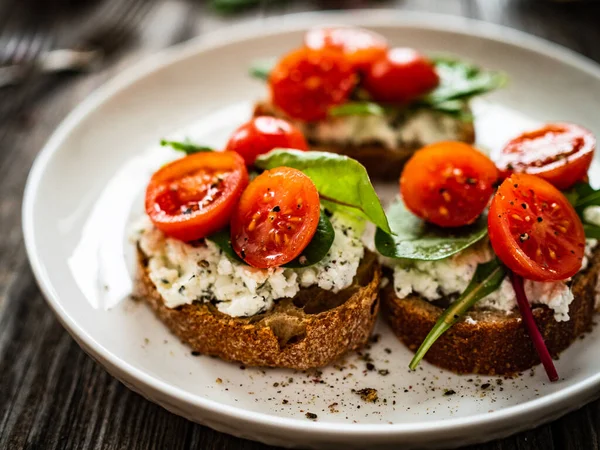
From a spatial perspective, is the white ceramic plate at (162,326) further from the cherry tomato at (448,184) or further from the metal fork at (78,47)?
A: the metal fork at (78,47)

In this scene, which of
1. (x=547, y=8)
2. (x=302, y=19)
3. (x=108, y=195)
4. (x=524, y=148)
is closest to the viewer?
(x=524, y=148)

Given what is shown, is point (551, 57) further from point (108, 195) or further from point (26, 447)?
point (26, 447)

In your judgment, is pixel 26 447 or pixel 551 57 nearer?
pixel 26 447

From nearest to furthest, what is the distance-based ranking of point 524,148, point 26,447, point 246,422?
point 246,422 → point 26,447 → point 524,148

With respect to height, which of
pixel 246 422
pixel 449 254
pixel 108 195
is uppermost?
pixel 449 254

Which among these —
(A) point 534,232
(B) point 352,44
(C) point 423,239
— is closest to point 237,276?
(C) point 423,239

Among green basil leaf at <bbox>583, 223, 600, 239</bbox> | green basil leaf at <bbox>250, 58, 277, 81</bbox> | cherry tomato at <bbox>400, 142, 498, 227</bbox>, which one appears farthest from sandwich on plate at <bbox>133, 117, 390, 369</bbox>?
green basil leaf at <bbox>250, 58, 277, 81</bbox>

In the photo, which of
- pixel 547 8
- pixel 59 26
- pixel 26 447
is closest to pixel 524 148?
pixel 26 447

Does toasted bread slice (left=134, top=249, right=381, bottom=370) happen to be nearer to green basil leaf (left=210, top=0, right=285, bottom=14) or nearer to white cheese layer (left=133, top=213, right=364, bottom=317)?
white cheese layer (left=133, top=213, right=364, bottom=317)
